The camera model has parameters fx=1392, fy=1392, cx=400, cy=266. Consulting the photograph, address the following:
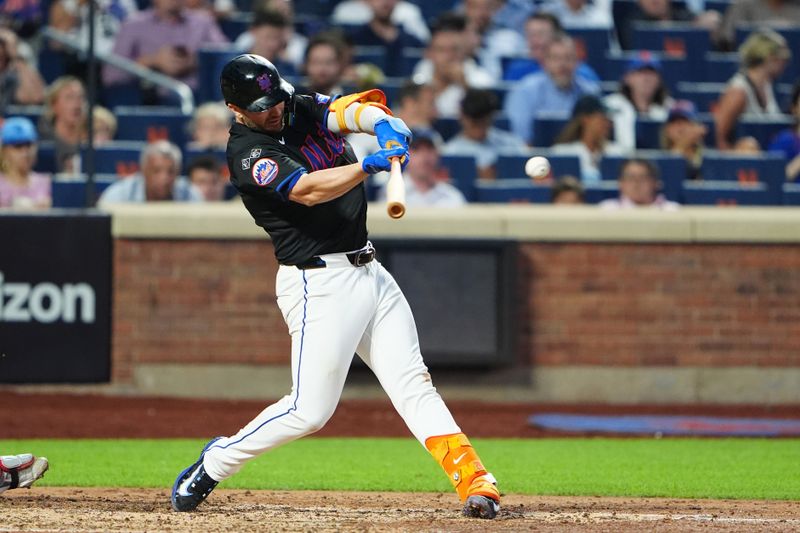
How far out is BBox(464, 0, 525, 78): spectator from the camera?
12617 mm

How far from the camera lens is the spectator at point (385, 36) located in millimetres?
12336

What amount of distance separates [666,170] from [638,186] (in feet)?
2.21

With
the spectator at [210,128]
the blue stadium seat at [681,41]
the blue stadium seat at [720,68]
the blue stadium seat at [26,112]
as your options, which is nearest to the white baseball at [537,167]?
the spectator at [210,128]

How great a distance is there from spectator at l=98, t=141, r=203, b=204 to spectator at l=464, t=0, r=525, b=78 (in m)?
3.38

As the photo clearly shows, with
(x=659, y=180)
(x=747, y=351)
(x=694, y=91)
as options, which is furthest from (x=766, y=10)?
(x=747, y=351)

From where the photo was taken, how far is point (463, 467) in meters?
5.44

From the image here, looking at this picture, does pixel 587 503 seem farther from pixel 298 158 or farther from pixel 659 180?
pixel 659 180

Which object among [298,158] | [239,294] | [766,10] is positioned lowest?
[239,294]

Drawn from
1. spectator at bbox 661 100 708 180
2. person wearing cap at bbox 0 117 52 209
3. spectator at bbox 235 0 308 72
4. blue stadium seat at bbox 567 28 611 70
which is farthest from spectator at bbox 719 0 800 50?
person wearing cap at bbox 0 117 52 209

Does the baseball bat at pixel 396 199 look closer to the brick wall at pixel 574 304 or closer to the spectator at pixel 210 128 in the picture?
the brick wall at pixel 574 304

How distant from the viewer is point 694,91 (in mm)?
12602

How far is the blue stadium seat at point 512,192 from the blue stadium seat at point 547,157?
0.08m

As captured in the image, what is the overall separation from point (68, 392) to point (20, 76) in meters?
2.77

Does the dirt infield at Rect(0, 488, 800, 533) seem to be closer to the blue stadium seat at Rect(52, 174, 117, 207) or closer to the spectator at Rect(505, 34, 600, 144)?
the blue stadium seat at Rect(52, 174, 117, 207)
